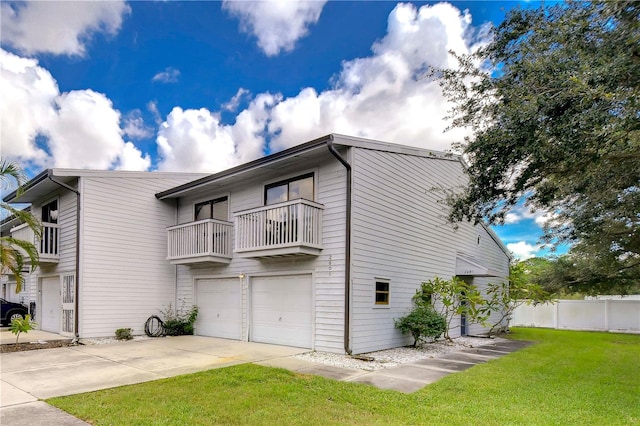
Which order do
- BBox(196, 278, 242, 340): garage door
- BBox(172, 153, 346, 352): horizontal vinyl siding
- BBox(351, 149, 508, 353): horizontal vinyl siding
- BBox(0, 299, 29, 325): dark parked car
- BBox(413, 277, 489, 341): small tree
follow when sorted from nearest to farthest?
1. BBox(172, 153, 346, 352): horizontal vinyl siding
2. BBox(351, 149, 508, 353): horizontal vinyl siding
3. BBox(413, 277, 489, 341): small tree
4. BBox(196, 278, 242, 340): garage door
5. BBox(0, 299, 29, 325): dark parked car

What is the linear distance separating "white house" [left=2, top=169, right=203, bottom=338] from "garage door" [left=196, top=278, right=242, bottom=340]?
148 centimetres

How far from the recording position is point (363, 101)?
47.1 feet

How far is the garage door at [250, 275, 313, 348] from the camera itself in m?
10.1

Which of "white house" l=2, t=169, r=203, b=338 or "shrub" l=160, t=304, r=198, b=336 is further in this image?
"shrub" l=160, t=304, r=198, b=336

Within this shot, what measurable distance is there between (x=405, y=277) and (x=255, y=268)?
4237 mm

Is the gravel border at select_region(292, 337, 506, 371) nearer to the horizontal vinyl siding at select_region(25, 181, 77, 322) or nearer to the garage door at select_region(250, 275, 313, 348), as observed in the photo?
the garage door at select_region(250, 275, 313, 348)

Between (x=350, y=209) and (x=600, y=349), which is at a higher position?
(x=350, y=209)

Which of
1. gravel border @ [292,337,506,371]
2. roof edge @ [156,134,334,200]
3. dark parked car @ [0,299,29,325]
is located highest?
roof edge @ [156,134,334,200]

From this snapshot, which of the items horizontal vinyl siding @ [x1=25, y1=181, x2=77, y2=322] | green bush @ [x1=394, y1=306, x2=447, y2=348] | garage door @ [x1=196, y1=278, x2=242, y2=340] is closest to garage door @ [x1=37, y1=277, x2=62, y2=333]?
horizontal vinyl siding @ [x1=25, y1=181, x2=77, y2=322]

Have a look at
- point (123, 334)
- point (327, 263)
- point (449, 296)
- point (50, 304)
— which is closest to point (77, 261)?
point (123, 334)

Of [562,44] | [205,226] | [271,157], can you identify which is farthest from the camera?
[205,226]

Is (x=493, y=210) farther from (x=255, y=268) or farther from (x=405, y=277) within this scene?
(x=255, y=268)

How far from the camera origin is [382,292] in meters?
10.1

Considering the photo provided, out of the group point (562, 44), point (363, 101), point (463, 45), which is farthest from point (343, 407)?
point (363, 101)
